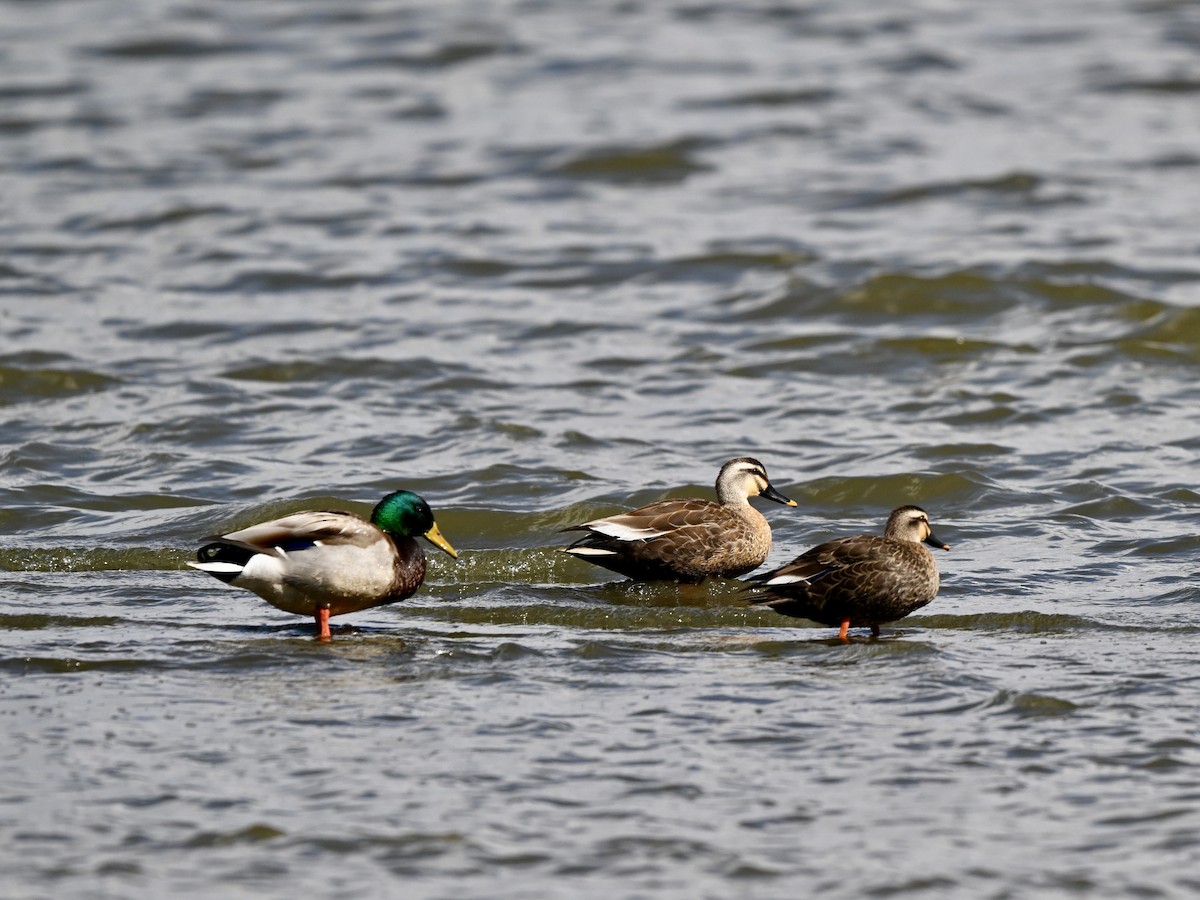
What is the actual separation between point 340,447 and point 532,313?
4.62 m

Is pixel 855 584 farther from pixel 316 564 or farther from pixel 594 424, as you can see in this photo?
pixel 594 424

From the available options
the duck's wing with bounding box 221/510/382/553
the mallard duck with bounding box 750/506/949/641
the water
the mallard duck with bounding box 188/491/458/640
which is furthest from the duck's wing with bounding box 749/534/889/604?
the duck's wing with bounding box 221/510/382/553

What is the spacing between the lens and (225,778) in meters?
6.81

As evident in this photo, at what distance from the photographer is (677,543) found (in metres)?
10.6

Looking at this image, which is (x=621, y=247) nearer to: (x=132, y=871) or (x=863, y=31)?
(x=863, y=31)

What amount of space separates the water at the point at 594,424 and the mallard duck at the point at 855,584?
221 millimetres

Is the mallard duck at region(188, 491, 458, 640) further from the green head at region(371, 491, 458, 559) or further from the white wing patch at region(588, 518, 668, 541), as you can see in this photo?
the white wing patch at region(588, 518, 668, 541)

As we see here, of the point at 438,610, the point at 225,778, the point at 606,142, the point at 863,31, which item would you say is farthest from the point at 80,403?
the point at 863,31

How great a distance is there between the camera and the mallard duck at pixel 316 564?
9.10 metres

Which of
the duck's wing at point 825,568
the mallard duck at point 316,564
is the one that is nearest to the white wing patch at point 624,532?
A: the duck's wing at point 825,568

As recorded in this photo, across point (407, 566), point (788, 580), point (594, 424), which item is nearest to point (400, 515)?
point (407, 566)

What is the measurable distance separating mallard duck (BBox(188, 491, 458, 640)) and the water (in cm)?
22

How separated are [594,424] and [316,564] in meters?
5.69

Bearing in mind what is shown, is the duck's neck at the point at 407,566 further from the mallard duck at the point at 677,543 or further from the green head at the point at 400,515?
the mallard duck at the point at 677,543
